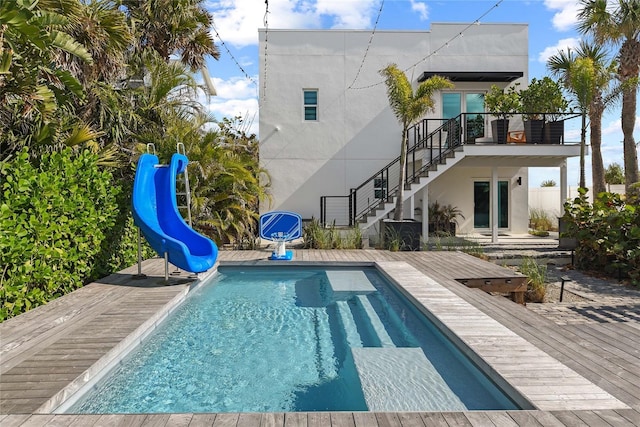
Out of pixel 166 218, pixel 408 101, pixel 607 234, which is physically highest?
pixel 408 101

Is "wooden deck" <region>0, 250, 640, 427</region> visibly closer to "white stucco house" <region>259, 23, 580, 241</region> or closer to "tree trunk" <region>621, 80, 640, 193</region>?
"white stucco house" <region>259, 23, 580, 241</region>

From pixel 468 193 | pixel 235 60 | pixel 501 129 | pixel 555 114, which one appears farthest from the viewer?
pixel 468 193

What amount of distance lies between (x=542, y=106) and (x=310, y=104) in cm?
676

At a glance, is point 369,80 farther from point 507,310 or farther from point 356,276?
point 507,310

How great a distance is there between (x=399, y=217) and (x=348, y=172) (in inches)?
142

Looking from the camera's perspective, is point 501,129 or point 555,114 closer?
point 555,114

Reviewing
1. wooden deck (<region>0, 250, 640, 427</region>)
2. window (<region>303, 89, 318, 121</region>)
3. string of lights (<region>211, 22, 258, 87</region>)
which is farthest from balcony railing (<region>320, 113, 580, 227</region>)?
wooden deck (<region>0, 250, 640, 427</region>)

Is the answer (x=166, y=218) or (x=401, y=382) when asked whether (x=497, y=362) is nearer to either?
(x=401, y=382)

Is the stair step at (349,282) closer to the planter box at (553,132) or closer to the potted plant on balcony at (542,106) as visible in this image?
the potted plant on balcony at (542,106)

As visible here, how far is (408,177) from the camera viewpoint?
14.2 m

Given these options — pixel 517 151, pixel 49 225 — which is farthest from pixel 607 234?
pixel 49 225

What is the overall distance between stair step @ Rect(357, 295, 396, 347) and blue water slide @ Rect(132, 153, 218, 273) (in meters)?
2.23

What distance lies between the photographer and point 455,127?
43.1ft

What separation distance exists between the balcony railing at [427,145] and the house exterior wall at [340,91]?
44cm
